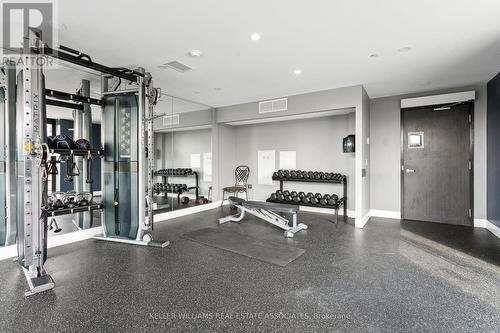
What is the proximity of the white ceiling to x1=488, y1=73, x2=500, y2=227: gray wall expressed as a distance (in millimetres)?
291

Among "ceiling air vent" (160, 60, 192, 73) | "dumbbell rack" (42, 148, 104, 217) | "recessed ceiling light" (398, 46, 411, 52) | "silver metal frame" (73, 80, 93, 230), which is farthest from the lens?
"silver metal frame" (73, 80, 93, 230)

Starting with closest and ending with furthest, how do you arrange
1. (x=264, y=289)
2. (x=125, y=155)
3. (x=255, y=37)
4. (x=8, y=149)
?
(x=264, y=289) < (x=255, y=37) < (x=8, y=149) < (x=125, y=155)

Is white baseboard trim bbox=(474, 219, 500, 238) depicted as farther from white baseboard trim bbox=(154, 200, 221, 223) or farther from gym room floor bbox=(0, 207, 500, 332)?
white baseboard trim bbox=(154, 200, 221, 223)

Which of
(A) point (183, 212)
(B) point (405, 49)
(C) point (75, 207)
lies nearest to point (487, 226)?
(B) point (405, 49)

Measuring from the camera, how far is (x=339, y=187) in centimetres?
543

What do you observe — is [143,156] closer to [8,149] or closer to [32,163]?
[32,163]

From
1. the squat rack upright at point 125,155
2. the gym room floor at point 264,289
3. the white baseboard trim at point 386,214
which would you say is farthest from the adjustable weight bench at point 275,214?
the white baseboard trim at point 386,214

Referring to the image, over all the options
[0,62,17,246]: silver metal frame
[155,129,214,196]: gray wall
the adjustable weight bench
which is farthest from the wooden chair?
[0,62,17,246]: silver metal frame

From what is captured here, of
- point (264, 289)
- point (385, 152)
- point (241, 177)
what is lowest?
point (264, 289)

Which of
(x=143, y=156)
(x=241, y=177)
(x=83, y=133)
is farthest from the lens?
(x=241, y=177)

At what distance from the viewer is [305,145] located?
5887 mm

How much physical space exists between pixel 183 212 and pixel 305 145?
327 cm

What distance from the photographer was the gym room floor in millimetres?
1781

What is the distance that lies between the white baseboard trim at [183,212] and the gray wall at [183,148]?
342 mm
